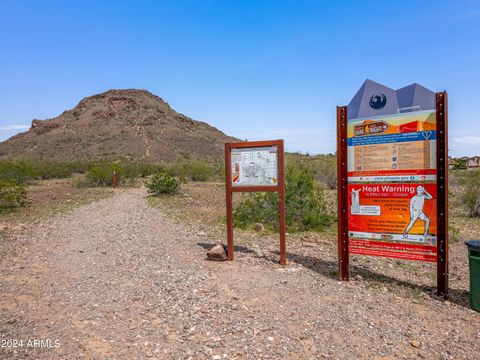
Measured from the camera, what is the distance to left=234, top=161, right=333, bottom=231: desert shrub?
32.2 feet

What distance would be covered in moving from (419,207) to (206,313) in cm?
307

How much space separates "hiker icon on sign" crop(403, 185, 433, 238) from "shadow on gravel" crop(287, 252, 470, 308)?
0.82 meters

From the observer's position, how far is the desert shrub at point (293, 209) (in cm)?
983

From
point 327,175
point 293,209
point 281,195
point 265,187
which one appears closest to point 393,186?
point 281,195

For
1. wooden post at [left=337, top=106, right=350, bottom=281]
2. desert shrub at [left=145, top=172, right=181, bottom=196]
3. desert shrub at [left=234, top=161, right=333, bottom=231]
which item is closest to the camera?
wooden post at [left=337, top=106, right=350, bottom=281]

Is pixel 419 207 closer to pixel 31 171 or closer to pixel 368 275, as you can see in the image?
pixel 368 275

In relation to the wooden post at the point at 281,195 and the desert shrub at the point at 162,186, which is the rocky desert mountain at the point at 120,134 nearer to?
the desert shrub at the point at 162,186

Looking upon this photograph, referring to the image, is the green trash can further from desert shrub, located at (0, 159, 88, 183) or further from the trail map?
desert shrub, located at (0, 159, 88, 183)

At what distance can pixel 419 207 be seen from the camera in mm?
4984

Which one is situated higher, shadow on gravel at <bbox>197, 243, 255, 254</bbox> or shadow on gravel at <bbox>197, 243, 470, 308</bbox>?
shadow on gravel at <bbox>197, 243, 255, 254</bbox>

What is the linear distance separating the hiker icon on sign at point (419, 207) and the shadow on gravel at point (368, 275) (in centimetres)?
82

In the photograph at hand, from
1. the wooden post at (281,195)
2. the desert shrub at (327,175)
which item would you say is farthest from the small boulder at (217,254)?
the desert shrub at (327,175)

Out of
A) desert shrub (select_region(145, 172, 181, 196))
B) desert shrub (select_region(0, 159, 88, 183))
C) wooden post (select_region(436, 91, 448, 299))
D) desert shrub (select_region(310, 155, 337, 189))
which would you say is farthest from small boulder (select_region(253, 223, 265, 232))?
desert shrub (select_region(0, 159, 88, 183))

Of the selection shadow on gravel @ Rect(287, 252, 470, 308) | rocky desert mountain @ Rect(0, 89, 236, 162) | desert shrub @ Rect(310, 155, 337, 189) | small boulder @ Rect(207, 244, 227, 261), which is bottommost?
shadow on gravel @ Rect(287, 252, 470, 308)
